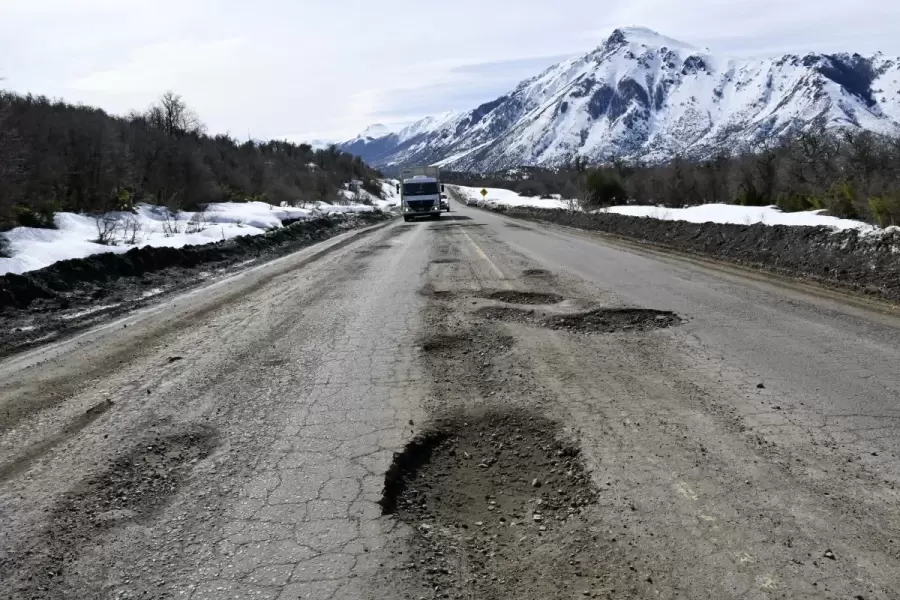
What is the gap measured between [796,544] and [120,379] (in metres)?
5.69

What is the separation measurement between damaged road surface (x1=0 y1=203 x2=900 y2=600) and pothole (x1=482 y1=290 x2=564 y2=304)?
3.89ft

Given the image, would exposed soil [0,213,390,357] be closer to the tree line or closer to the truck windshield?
the tree line

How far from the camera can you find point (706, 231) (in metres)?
18.7

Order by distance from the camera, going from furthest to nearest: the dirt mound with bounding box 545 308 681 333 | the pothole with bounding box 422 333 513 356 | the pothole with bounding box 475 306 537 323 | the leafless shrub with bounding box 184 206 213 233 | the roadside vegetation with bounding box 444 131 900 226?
the roadside vegetation with bounding box 444 131 900 226 → the leafless shrub with bounding box 184 206 213 233 → the pothole with bounding box 475 306 537 323 → the dirt mound with bounding box 545 308 681 333 → the pothole with bounding box 422 333 513 356

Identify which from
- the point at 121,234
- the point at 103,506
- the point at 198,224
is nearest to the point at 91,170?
the point at 198,224

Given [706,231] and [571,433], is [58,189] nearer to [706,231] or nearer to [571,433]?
[706,231]

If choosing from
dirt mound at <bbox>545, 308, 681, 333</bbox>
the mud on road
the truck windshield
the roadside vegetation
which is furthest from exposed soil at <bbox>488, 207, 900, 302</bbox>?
the truck windshield

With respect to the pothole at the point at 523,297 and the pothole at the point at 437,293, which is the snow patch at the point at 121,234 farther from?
the pothole at the point at 523,297

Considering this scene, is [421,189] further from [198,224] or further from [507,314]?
[507,314]

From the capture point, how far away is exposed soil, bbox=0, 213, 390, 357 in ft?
30.1

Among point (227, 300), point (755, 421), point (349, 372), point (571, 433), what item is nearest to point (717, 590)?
point (571, 433)

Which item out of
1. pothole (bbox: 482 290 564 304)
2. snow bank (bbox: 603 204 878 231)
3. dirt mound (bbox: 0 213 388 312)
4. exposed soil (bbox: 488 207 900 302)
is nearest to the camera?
pothole (bbox: 482 290 564 304)

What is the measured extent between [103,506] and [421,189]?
36189 mm

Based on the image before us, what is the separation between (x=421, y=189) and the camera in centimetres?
3909
